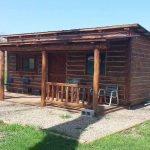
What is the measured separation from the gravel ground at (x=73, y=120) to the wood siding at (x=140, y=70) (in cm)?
133

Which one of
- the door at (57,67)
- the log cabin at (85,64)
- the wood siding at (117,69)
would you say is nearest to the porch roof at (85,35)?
the log cabin at (85,64)

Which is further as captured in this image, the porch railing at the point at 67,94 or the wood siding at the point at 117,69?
the wood siding at the point at 117,69

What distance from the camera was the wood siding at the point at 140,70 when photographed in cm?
1362

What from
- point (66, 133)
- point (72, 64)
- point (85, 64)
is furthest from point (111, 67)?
point (66, 133)

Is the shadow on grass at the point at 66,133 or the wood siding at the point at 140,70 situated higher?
the wood siding at the point at 140,70

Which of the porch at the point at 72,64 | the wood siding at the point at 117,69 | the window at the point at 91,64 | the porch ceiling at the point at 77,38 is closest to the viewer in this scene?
the porch ceiling at the point at 77,38

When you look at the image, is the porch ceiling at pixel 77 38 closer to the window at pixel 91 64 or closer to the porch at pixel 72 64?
the porch at pixel 72 64

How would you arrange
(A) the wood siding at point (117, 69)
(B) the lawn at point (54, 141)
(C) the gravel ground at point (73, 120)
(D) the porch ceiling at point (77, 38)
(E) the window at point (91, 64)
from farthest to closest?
(E) the window at point (91, 64), (A) the wood siding at point (117, 69), (D) the porch ceiling at point (77, 38), (C) the gravel ground at point (73, 120), (B) the lawn at point (54, 141)

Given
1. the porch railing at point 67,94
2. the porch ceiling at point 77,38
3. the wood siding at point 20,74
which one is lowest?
the porch railing at point 67,94

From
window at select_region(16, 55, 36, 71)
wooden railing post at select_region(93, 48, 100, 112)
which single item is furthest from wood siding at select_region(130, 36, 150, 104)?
window at select_region(16, 55, 36, 71)

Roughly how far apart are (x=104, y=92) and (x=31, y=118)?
4559 mm

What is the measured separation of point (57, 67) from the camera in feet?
53.0

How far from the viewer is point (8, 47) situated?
1475 cm

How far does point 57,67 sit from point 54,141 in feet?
29.2
